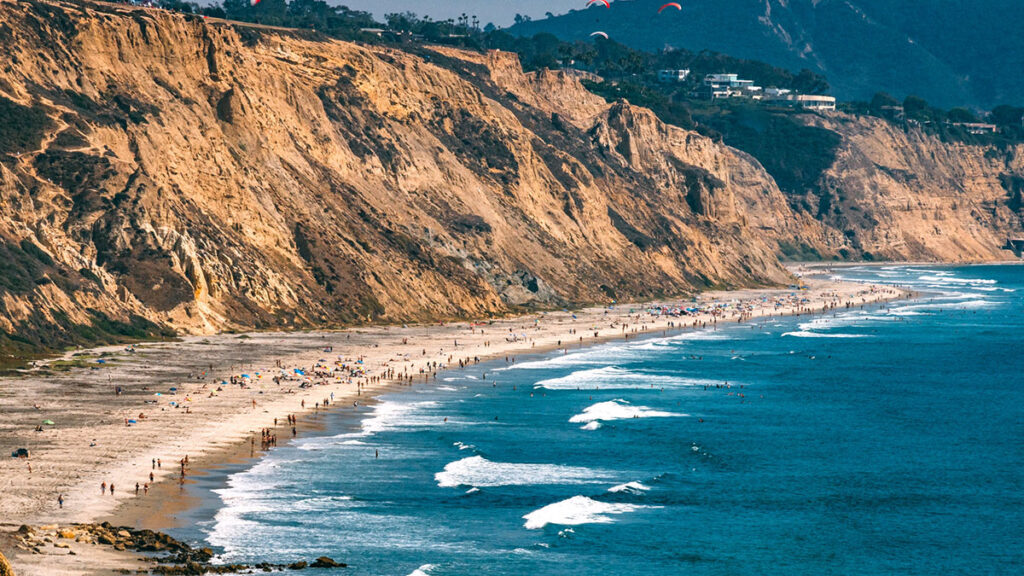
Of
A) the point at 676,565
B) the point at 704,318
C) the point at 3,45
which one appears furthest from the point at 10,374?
the point at 704,318

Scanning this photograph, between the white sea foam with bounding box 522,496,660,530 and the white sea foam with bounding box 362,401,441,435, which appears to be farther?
Answer: the white sea foam with bounding box 362,401,441,435

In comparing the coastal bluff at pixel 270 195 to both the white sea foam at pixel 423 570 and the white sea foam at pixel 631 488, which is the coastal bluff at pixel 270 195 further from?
the white sea foam at pixel 423 570

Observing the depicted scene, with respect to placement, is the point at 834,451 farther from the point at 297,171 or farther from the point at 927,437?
the point at 297,171

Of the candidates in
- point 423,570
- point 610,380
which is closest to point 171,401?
point 423,570

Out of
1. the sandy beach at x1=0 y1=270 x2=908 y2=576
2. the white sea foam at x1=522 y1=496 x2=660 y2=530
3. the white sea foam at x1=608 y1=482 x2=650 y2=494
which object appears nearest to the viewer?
the sandy beach at x1=0 y1=270 x2=908 y2=576

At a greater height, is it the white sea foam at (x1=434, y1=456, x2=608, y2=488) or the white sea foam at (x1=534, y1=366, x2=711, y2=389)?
the white sea foam at (x1=534, y1=366, x2=711, y2=389)

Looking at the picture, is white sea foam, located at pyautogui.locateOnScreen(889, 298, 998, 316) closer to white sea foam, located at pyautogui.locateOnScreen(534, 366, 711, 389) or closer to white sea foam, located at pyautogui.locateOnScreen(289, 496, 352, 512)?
white sea foam, located at pyautogui.locateOnScreen(534, 366, 711, 389)

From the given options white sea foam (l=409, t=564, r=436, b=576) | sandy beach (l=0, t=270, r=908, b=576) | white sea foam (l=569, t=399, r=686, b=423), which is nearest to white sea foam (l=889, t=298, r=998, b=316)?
sandy beach (l=0, t=270, r=908, b=576)
